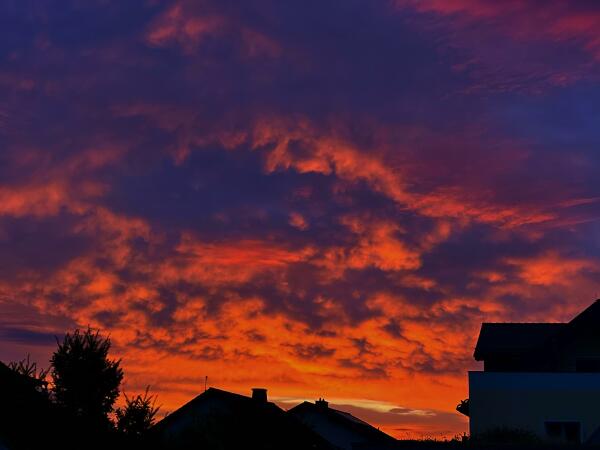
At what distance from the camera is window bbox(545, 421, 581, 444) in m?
44.3

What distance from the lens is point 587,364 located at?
159 ft

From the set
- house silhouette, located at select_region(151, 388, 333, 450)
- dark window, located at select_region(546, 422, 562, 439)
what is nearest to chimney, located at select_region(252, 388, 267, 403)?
house silhouette, located at select_region(151, 388, 333, 450)

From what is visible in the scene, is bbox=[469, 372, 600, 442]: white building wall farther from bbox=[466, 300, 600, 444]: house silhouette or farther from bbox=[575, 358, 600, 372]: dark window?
bbox=[575, 358, 600, 372]: dark window

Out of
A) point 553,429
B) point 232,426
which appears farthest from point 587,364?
point 232,426

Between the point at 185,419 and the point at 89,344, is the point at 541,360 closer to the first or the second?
the point at 185,419

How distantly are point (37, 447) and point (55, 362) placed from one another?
80.6ft

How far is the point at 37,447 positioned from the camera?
23.0 m

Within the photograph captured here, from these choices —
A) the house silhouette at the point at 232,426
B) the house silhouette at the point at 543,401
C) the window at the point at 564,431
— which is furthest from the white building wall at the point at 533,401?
the house silhouette at the point at 232,426

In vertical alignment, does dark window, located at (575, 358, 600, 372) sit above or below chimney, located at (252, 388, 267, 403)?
above

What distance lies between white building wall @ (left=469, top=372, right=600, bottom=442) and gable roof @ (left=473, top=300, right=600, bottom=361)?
3308 millimetres

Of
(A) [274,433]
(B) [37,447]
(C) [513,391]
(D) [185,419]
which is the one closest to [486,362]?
(C) [513,391]

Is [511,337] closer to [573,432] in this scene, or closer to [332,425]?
[573,432]

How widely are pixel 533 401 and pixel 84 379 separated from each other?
21.9 m

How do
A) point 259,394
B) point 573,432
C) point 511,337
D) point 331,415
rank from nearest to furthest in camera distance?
point 573,432, point 259,394, point 511,337, point 331,415
